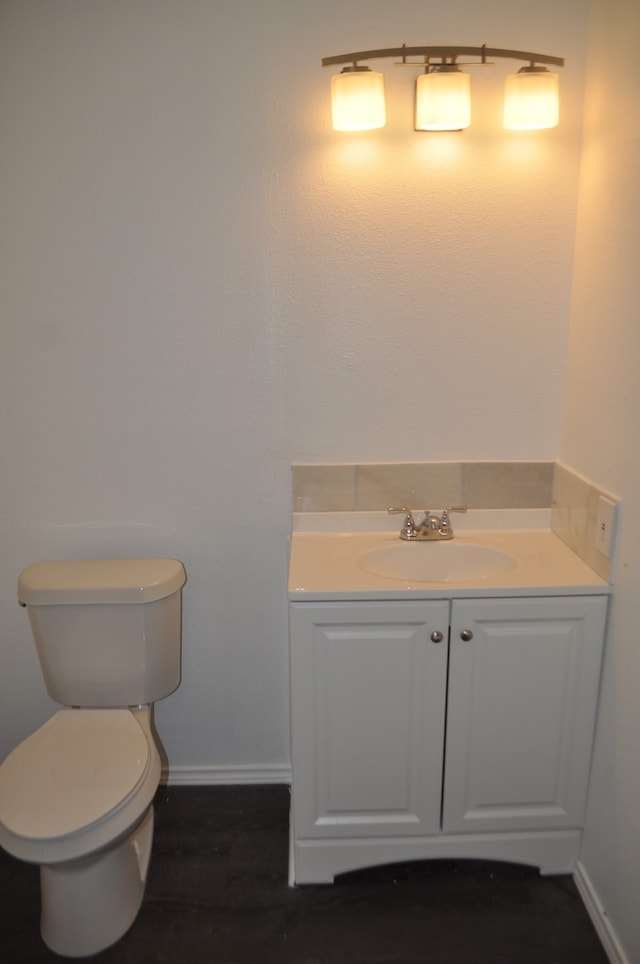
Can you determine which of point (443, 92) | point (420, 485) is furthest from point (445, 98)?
point (420, 485)

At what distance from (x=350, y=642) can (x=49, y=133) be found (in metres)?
1.47

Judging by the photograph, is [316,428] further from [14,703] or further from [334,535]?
[14,703]

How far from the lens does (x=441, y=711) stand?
69.1 inches

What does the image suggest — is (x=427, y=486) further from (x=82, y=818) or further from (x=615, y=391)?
(x=82, y=818)

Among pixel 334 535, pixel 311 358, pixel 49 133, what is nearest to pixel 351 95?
pixel 311 358

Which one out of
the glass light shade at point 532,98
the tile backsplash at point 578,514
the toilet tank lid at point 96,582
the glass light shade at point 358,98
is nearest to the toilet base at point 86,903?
the toilet tank lid at point 96,582

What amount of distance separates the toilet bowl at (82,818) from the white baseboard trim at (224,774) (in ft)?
1.22

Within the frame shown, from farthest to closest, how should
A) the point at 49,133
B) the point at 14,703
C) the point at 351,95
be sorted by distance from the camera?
the point at 14,703 < the point at 49,133 < the point at 351,95

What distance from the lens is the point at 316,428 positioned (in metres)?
2.03

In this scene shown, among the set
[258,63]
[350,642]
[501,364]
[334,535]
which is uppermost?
[258,63]

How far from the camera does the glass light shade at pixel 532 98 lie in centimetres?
169

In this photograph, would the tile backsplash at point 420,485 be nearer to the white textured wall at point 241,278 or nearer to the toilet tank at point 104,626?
the white textured wall at point 241,278

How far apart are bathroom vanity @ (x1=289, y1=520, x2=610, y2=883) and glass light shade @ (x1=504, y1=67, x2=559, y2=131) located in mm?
1074

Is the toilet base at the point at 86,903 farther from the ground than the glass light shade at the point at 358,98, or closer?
closer
